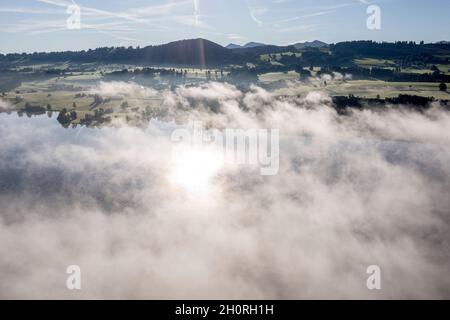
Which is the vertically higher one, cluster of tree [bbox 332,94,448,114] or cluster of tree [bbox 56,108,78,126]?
cluster of tree [bbox 332,94,448,114]

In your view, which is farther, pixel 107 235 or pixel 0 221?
pixel 0 221

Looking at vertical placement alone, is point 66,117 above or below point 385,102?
below

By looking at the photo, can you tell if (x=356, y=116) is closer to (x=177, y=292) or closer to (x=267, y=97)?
(x=267, y=97)

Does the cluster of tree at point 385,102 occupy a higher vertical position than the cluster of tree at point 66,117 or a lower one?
higher

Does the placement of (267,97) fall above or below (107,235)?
above

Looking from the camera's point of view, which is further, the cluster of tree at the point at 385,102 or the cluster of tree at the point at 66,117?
the cluster of tree at the point at 385,102

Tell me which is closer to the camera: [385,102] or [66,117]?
[66,117]

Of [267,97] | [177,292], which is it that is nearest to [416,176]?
[177,292]
